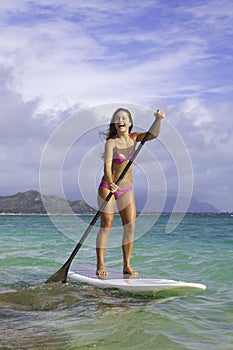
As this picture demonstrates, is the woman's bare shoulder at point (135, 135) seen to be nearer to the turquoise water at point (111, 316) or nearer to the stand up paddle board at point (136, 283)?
the turquoise water at point (111, 316)

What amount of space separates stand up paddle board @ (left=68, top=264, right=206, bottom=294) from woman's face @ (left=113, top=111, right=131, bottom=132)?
2114 millimetres

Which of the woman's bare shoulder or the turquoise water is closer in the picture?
the turquoise water

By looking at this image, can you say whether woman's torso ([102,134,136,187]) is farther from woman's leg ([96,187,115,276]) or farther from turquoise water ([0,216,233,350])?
turquoise water ([0,216,233,350])

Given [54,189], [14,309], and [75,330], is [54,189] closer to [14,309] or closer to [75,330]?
[14,309]

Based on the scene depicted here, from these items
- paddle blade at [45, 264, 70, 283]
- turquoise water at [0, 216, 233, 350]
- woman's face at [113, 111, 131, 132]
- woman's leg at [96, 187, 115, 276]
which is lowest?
turquoise water at [0, 216, 233, 350]

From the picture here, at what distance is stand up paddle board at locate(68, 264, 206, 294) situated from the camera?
6992mm

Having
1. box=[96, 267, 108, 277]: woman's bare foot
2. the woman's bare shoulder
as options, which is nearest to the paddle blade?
box=[96, 267, 108, 277]: woman's bare foot

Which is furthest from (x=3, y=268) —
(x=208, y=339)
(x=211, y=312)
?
(x=208, y=339)

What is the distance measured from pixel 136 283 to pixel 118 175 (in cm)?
153

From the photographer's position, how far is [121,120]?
23.6ft

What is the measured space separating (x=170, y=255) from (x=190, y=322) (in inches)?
272

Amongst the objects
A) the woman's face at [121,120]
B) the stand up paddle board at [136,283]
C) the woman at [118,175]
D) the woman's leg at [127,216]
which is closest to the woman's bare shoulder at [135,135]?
the woman at [118,175]

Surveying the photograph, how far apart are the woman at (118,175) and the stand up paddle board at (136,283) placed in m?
0.33

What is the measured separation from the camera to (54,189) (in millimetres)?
7430
